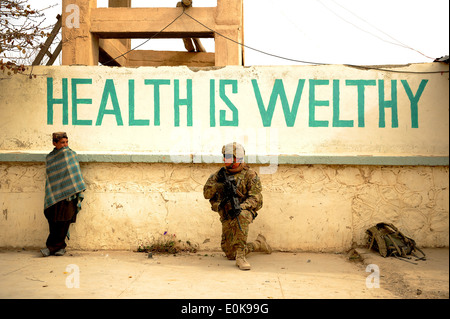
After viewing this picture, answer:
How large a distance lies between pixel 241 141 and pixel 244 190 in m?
0.91

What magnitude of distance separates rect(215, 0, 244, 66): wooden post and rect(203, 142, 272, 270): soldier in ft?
13.2

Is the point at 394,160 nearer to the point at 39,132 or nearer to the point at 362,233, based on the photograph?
the point at 362,233

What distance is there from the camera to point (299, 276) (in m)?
4.72

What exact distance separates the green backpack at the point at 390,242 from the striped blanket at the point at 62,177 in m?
3.77

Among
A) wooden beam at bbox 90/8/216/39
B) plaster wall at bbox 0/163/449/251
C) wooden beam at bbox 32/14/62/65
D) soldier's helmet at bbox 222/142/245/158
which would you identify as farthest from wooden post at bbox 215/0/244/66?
soldier's helmet at bbox 222/142/245/158

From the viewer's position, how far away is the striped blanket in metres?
5.66

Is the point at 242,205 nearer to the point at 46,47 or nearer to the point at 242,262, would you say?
the point at 242,262

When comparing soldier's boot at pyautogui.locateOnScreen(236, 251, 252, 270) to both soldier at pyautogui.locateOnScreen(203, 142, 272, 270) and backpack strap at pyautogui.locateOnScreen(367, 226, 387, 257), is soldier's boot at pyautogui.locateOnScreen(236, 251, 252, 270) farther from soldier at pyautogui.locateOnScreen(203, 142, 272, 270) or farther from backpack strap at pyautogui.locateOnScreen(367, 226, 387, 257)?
→ backpack strap at pyautogui.locateOnScreen(367, 226, 387, 257)

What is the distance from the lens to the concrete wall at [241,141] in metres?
5.89

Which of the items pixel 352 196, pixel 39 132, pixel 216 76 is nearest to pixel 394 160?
pixel 352 196

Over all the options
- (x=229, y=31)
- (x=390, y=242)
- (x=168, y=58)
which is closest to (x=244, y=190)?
(x=390, y=242)

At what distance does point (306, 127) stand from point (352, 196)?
1.11 m
